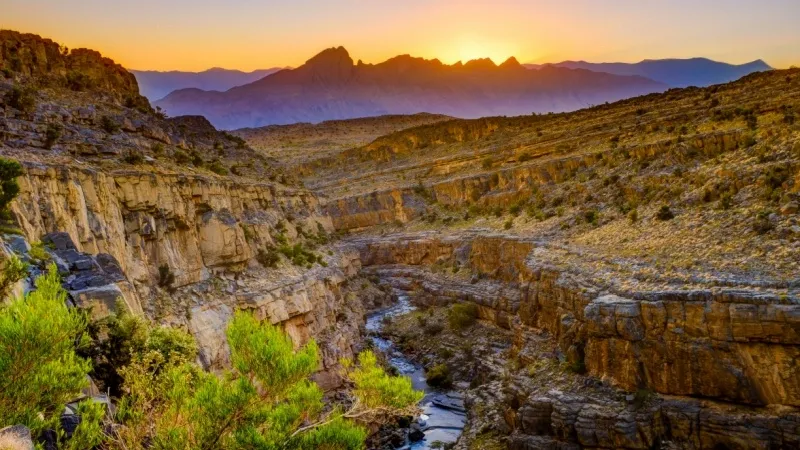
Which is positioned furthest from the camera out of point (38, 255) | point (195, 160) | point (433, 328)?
point (433, 328)

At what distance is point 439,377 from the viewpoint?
34250mm

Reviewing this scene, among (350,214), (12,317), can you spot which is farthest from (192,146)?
(12,317)

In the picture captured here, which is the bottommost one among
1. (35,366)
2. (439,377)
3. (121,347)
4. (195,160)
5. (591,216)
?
(439,377)

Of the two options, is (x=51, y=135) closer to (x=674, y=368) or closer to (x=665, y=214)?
(x=674, y=368)

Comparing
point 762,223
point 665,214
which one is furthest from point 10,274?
point 665,214

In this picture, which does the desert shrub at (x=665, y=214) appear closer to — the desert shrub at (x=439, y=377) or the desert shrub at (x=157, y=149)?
the desert shrub at (x=439, y=377)

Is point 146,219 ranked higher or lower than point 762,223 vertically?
higher

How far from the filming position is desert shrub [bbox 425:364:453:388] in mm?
34094

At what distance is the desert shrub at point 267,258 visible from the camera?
111ft

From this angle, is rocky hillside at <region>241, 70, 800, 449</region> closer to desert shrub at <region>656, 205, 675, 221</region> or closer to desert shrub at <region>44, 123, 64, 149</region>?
desert shrub at <region>656, 205, 675, 221</region>

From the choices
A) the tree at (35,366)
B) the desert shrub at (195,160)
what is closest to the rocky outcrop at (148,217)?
the desert shrub at (195,160)

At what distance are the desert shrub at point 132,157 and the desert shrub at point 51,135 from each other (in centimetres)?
307

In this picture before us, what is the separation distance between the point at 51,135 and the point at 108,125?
681cm

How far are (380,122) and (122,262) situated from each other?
106 meters
